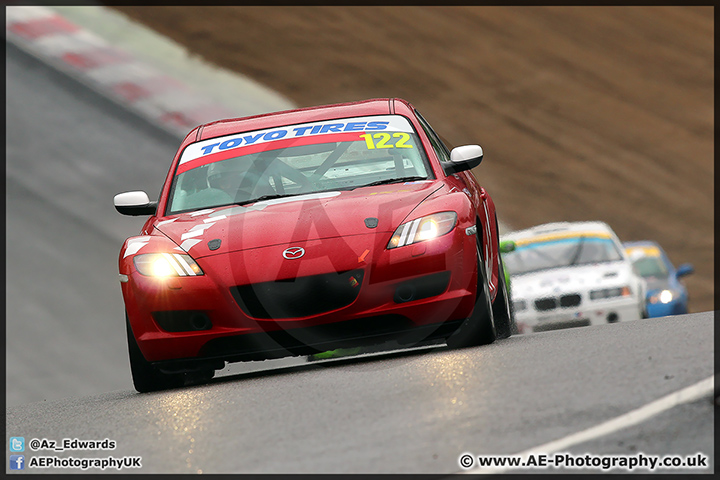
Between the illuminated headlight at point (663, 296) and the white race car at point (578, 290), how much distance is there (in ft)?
1.11

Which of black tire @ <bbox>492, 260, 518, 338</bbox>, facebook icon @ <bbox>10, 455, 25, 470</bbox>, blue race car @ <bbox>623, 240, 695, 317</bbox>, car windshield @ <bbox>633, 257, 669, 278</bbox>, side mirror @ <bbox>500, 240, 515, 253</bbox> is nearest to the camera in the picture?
facebook icon @ <bbox>10, 455, 25, 470</bbox>

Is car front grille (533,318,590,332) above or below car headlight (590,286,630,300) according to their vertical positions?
below

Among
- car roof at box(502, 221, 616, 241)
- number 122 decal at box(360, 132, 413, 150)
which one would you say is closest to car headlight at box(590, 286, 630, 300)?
car roof at box(502, 221, 616, 241)

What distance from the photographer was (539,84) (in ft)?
76.1

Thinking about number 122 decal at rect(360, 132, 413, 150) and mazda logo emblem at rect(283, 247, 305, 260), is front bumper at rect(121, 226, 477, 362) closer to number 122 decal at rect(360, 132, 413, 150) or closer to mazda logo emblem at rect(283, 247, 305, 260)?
mazda logo emblem at rect(283, 247, 305, 260)

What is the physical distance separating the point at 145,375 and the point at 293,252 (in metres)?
1.22

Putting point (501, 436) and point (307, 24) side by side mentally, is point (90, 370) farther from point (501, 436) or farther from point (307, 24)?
point (307, 24)

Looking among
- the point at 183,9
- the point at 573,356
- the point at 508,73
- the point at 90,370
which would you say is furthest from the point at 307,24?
the point at 573,356

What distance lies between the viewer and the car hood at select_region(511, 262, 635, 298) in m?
12.0

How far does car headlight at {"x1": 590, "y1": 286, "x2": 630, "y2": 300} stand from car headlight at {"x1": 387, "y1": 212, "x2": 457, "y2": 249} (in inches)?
245

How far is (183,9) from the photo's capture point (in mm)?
24203

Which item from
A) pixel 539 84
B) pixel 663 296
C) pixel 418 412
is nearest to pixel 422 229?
pixel 418 412

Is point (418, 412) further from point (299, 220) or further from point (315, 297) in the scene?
point (299, 220)

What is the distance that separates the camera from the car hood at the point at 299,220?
19.8 feet
